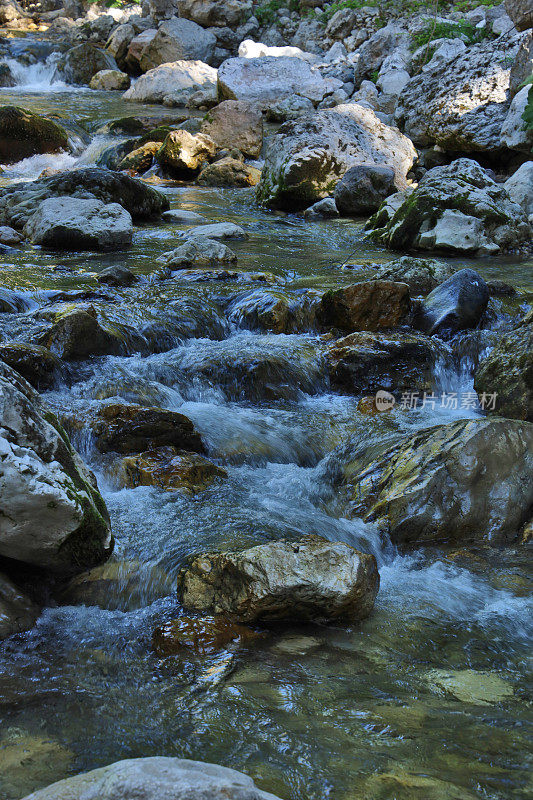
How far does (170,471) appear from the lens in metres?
3.89

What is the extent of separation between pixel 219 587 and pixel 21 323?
3909mm

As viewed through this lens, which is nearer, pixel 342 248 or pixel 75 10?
pixel 342 248

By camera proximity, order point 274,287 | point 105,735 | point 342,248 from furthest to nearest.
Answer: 1. point 342,248
2. point 274,287
3. point 105,735

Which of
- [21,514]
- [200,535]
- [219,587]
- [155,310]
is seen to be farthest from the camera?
[155,310]

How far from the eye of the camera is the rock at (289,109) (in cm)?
1725

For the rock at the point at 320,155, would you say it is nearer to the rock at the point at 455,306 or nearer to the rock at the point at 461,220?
the rock at the point at 461,220

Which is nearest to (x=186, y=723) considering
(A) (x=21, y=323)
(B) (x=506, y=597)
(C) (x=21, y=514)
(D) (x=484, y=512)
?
(C) (x=21, y=514)

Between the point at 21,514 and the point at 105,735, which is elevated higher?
the point at 21,514

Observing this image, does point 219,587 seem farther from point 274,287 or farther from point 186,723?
point 274,287

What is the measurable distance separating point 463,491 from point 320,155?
9.55m

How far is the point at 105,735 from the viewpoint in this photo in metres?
1.90

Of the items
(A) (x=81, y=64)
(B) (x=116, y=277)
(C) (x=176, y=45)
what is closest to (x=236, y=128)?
(B) (x=116, y=277)

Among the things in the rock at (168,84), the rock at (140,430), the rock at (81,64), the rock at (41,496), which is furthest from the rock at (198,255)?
the rock at (81,64)

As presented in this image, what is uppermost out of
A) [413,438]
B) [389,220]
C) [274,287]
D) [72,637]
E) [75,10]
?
[75,10]
